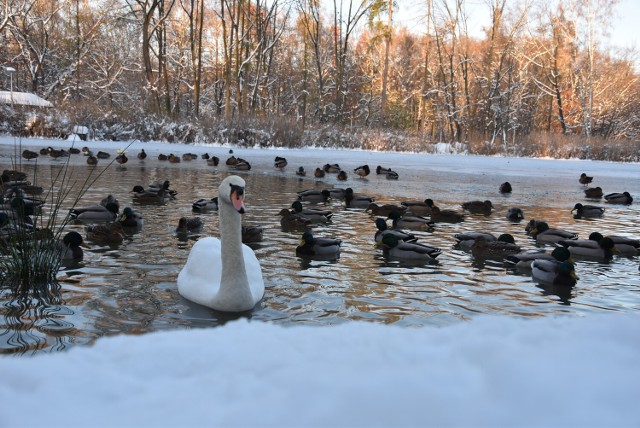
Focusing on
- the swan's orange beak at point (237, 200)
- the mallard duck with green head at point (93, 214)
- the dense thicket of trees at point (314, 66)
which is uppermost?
the dense thicket of trees at point (314, 66)

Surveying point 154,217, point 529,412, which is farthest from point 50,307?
point 154,217

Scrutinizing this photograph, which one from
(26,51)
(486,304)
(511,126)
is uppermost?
(26,51)

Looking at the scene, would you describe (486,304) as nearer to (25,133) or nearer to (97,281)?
(97,281)

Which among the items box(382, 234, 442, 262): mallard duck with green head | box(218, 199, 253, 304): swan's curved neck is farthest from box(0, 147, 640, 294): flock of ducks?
box(218, 199, 253, 304): swan's curved neck

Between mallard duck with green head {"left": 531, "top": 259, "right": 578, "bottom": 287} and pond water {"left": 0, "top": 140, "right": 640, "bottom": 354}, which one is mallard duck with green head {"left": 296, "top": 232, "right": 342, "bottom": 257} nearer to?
pond water {"left": 0, "top": 140, "right": 640, "bottom": 354}

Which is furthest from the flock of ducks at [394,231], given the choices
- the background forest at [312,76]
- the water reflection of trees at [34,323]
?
the background forest at [312,76]

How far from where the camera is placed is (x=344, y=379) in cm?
231

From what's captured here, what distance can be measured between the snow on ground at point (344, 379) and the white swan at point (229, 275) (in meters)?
1.94

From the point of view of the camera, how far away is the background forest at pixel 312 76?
1201 inches

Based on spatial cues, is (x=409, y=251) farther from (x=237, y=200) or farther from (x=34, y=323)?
(x=34, y=323)

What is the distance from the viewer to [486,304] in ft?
18.5

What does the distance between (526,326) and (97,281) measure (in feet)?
14.6

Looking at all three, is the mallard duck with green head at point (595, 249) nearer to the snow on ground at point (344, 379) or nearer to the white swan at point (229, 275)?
the white swan at point (229, 275)

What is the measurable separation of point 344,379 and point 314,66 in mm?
58889
